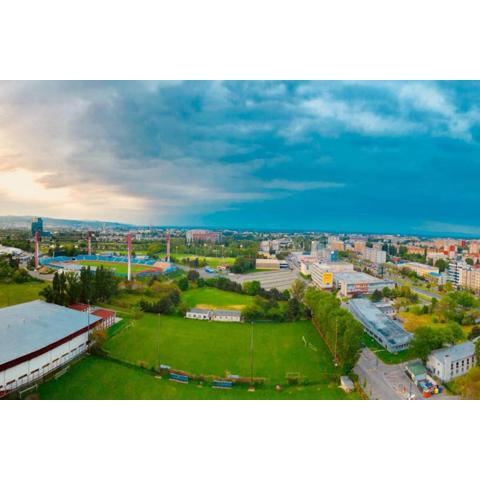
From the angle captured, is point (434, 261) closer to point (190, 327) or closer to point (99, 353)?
point (190, 327)

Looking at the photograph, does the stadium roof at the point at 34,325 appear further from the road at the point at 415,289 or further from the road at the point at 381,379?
the road at the point at 415,289

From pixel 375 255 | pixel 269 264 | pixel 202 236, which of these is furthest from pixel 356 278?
pixel 202 236

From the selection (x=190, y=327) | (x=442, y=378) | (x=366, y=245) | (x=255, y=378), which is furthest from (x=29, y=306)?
(x=442, y=378)

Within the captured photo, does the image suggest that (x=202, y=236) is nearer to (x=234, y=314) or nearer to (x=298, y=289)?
(x=234, y=314)

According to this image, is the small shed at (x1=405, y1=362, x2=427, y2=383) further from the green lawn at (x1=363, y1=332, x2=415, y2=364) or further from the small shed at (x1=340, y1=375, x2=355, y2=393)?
the small shed at (x1=340, y1=375, x2=355, y2=393)

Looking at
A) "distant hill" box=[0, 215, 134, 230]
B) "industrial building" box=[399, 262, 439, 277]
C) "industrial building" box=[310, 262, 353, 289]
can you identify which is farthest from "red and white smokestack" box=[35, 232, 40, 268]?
"industrial building" box=[399, 262, 439, 277]

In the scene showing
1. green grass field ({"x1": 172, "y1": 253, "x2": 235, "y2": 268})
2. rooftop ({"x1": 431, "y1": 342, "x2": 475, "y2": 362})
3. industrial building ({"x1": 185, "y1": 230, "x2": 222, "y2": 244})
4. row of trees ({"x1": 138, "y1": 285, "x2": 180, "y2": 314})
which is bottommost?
rooftop ({"x1": 431, "y1": 342, "x2": 475, "y2": 362})
